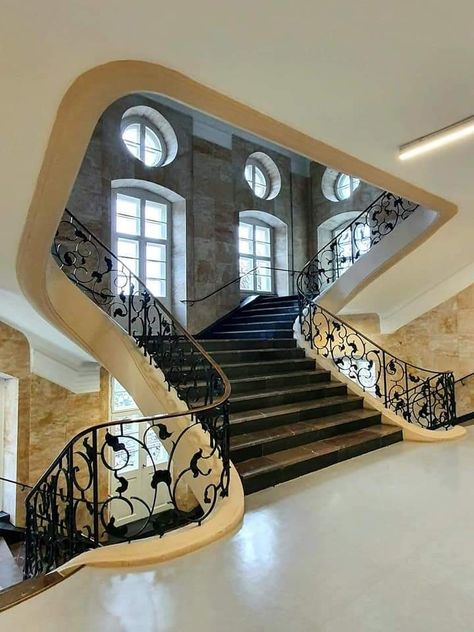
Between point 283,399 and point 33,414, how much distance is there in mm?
3460

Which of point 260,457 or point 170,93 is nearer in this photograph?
point 170,93

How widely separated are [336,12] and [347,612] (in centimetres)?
296

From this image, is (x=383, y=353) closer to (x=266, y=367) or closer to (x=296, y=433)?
(x=266, y=367)

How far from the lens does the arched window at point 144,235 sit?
22.8ft

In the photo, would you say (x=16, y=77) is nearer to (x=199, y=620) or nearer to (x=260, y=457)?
(x=199, y=620)

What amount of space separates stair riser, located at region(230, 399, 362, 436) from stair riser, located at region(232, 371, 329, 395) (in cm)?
53

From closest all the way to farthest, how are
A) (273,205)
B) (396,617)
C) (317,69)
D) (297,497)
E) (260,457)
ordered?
1. (396,617)
2. (317,69)
3. (297,497)
4. (260,457)
5. (273,205)

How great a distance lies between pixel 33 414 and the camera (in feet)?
17.9

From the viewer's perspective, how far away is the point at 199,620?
1.88 meters

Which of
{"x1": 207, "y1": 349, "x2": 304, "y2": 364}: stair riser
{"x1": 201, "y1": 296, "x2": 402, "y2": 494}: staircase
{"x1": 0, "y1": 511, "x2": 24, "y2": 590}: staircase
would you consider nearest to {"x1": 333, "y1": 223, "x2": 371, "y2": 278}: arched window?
{"x1": 201, "y1": 296, "x2": 402, "y2": 494}: staircase

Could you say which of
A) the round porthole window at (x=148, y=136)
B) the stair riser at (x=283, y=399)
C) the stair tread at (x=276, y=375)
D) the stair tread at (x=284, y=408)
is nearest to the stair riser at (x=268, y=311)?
the stair tread at (x=276, y=375)

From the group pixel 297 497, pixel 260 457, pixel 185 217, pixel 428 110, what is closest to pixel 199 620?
pixel 297 497

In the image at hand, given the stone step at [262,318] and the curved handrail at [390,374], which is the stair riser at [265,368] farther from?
the stone step at [262,318]

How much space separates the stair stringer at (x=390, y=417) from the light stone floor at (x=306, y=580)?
4.92ft
